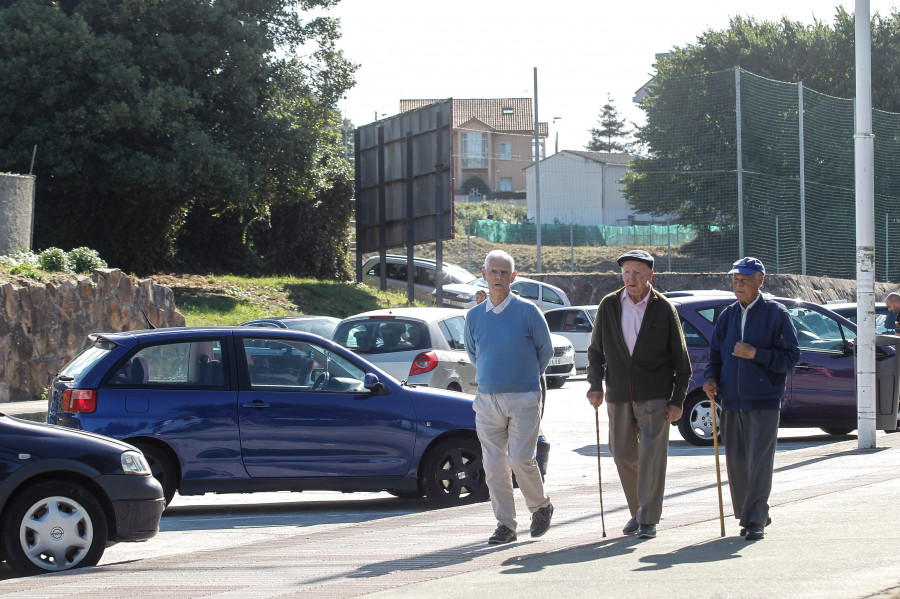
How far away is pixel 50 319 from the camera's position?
17797 millimetres

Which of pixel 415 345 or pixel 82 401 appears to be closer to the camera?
pixel 82 401

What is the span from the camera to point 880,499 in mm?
7781

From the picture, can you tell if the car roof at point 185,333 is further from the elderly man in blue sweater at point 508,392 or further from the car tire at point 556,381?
the car tire at point 556,381

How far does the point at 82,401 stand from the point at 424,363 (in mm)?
5587

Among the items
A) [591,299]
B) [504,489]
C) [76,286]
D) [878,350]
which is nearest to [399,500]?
[504,489]

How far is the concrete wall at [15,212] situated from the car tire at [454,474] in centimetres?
1233

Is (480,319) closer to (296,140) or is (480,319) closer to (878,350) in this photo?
(878,350)

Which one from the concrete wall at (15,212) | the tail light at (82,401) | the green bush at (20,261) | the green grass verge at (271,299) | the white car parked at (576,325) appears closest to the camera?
the tail light at (82,401)

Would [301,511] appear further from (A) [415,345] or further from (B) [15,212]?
(B) [15,212]

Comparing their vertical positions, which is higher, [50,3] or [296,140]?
[50,3]

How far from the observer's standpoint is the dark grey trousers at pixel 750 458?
6547 mm

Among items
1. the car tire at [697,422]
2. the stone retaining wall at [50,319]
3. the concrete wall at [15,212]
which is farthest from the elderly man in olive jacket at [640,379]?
the concrete wall at [15,212]

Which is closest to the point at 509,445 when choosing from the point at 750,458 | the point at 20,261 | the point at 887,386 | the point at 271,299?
the point at 750,458

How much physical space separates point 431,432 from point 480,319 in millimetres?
2484
